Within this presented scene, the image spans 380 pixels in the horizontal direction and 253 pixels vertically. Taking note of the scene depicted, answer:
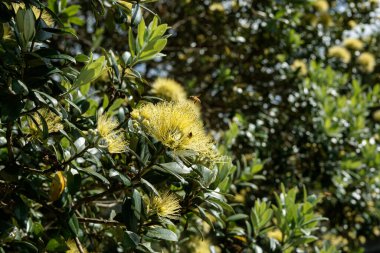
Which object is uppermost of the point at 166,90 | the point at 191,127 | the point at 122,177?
the point at 191,127

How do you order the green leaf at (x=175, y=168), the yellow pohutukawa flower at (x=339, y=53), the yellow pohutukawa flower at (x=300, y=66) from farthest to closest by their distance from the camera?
the yellow pohutukawa flower at (x=339, y=53) < the yellow pohutukawa flower at (x=300, y=66) < the green leaf at (x=175, y=168)

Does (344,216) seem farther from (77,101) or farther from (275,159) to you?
(77,101)

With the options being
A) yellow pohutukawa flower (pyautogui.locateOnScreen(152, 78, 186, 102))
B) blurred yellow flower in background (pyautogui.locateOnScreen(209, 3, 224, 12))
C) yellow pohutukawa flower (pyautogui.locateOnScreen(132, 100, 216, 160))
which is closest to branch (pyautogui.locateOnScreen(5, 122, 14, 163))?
yellow pohutukawa flower (pyautogui.locateOnScreen(132, 100, 216, 160))

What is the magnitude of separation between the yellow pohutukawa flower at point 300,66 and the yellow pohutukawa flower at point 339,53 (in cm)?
44

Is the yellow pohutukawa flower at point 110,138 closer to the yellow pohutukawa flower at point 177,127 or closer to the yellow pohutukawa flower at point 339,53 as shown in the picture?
Answer: the yellow pohutukawa flower at point 177,127

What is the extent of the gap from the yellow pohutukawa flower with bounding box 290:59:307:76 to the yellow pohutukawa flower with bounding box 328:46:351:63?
0.44 metres

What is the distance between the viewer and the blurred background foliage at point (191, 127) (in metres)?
1.28

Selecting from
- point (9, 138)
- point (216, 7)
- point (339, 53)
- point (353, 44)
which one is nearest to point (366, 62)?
point (353, 44)

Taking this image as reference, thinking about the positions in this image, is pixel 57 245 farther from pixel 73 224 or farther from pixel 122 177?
pixel 122 177

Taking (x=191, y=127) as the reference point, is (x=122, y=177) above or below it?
below

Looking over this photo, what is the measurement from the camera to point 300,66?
11.5ft

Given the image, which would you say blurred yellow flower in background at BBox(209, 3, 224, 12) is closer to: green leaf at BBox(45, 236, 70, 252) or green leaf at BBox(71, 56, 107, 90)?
green leaf at BBox(71, 56, 107, 90)

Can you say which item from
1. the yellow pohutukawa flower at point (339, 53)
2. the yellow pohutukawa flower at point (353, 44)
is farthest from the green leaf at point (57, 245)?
the yellow pohutukawa flower at point (353, 44)

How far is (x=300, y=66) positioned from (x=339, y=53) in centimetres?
78
